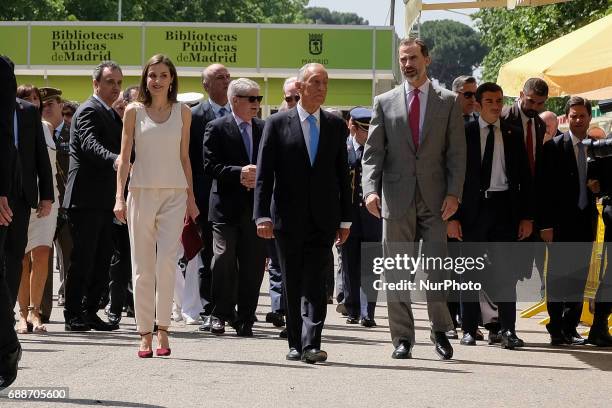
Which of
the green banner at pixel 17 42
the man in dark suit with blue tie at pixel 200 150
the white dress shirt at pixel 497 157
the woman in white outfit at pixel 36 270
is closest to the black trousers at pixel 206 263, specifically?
the man in dark suit with blue tie at pixel 200 150

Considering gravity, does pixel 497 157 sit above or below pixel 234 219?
above

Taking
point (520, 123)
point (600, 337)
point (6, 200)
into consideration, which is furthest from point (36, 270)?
point (6, 200)

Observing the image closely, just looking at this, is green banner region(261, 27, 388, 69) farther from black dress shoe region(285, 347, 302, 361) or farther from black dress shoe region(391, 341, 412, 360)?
black dress shoe region(285, 347, 302, 361)

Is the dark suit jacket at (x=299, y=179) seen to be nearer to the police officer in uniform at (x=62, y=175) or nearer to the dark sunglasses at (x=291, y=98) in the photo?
the dark sunglasses at (x=291, y=98)

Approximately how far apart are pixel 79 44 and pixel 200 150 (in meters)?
40.8

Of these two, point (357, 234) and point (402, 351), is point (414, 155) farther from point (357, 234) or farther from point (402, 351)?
point (357, 234)

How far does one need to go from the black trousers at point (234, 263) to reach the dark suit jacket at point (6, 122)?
175 inches

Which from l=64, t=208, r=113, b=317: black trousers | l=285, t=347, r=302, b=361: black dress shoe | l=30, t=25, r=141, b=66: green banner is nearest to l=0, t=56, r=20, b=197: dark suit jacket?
l=285, t=347, r=302, b=361: black dress shoe

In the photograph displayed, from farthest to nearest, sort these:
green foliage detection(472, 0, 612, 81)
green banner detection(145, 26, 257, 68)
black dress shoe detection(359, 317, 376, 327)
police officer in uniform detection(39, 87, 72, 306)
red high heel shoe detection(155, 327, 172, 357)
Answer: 1. green banner detection(145, 26, 257, 68)
2. green foliage detection(472, 0, 612, 81)
3. police officer in uniform detection(39, 87, 72, 306)
4. black dress shoe detection(359, 317, 376, 327)
5. red high heel shoe detection(155, 327, 172, 357)

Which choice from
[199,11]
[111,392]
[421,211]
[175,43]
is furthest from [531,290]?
[199,11]

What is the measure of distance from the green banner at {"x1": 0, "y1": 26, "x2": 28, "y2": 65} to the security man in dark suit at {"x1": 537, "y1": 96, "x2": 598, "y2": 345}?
42602 millimetres

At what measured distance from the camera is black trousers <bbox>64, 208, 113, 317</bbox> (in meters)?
12.5

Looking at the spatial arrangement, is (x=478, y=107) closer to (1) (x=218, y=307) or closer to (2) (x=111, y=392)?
(1) (x=218, y=307)

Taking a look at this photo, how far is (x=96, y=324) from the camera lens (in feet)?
41.2
